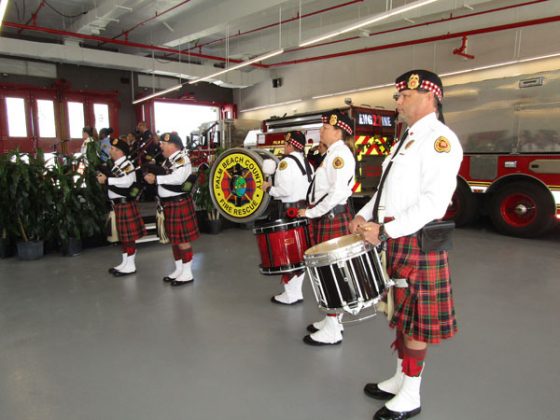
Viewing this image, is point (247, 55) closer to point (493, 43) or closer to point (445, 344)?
point (493, 43)

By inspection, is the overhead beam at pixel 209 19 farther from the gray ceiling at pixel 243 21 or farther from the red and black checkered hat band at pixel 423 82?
the red and black checkered hat band at pixel 423 82

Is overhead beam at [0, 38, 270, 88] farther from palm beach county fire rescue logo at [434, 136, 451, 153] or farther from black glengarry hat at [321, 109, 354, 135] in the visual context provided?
palm beach county fire rescue logo at [434, 136, 451, 153]

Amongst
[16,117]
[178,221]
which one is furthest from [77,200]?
[16,117]

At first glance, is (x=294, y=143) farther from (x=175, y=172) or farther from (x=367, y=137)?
(x=367, y=137)

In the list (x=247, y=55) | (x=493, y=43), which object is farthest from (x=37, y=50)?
(x=493, y=43)

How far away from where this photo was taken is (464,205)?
20.7ft

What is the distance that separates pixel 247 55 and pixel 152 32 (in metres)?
2.45

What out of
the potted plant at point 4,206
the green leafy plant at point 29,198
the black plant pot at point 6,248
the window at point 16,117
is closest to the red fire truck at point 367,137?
the green leafy plant at point 29,198

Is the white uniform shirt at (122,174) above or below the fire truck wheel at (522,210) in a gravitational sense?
above

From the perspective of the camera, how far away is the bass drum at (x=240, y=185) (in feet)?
11.1

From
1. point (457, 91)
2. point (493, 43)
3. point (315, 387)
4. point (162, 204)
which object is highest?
point (493, 43)

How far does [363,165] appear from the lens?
7.23 metres

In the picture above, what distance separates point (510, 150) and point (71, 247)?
6015mm

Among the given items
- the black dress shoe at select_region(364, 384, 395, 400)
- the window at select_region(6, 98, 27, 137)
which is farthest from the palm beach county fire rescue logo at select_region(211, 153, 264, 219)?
the window at select_region(6, 98, 27, 137)
